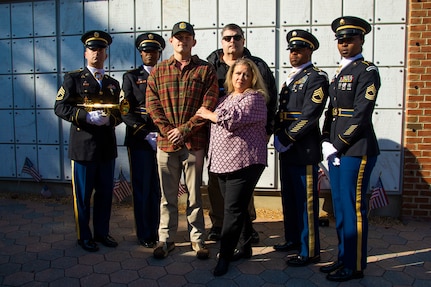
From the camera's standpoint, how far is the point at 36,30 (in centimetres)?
511

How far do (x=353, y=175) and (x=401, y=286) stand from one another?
2.90 ft

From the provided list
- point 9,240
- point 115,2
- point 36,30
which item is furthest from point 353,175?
point 36,30

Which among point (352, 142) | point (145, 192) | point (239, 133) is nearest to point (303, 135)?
point (352, 142)

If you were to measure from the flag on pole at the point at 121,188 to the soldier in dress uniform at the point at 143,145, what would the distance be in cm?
129

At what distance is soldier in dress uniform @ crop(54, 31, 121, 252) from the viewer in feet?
11.2

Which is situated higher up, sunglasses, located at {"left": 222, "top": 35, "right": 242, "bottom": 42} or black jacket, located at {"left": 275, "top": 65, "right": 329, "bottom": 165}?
sunglasses, located at {"left": 222, "top": 35, "right": 242, "bottom": 42}

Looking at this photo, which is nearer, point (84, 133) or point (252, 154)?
point (252, 154)

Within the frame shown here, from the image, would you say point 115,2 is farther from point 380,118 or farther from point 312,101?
point 380,118

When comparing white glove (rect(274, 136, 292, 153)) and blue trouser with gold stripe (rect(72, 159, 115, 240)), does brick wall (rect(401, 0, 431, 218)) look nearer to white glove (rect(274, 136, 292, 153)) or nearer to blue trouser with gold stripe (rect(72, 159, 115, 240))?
white glove (rect(274, 136, 292, 153))

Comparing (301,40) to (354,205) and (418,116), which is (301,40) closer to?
(354,205)

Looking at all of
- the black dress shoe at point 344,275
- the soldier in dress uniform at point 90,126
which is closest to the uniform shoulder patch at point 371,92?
the black dress shoe at point 344,275

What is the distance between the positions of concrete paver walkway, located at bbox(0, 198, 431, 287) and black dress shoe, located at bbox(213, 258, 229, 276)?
43 mm

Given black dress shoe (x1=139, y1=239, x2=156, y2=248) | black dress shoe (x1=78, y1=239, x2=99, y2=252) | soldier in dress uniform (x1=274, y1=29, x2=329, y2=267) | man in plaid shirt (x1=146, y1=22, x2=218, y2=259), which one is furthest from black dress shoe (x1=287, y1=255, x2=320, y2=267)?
black dress shoe (x1=78, y1=239, x2=99, y2=252)

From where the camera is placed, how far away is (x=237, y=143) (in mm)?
2879
